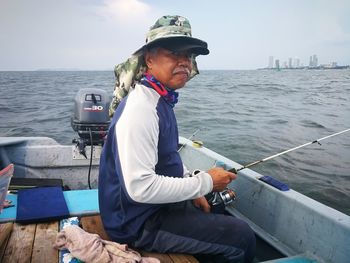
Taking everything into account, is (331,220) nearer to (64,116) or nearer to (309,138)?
(309,138)

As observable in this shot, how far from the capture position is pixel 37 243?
2449 millimetres

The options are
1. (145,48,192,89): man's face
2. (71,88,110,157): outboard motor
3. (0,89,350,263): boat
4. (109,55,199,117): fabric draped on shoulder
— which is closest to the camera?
(145,48,192,89): man's face

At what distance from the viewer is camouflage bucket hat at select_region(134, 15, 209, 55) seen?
212 centimetres

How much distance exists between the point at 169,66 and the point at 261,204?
1.81m

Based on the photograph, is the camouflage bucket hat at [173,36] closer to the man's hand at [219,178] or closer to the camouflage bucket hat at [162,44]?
the camouflage bucket hat at [162,44]

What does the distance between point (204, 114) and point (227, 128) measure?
3.16 meters

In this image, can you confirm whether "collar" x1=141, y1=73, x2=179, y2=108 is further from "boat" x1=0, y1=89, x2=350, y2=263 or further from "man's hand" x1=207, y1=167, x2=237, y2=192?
"boat" x1=0, y1=89, x2=350, y2=263

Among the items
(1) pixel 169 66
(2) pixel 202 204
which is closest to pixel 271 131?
(2) pixel 202 204

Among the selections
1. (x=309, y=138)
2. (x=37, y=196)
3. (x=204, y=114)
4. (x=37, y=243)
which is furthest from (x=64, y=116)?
(x=37, y=243)

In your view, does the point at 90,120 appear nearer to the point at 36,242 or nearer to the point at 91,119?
the point at 91,119

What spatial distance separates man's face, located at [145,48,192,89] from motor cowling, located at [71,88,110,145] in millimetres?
2290

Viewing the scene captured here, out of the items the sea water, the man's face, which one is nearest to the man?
the man's face

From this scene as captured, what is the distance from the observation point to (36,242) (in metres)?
2.46

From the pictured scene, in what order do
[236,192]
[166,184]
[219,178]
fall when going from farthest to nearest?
[236,192]
[219,178]
[166,184]
